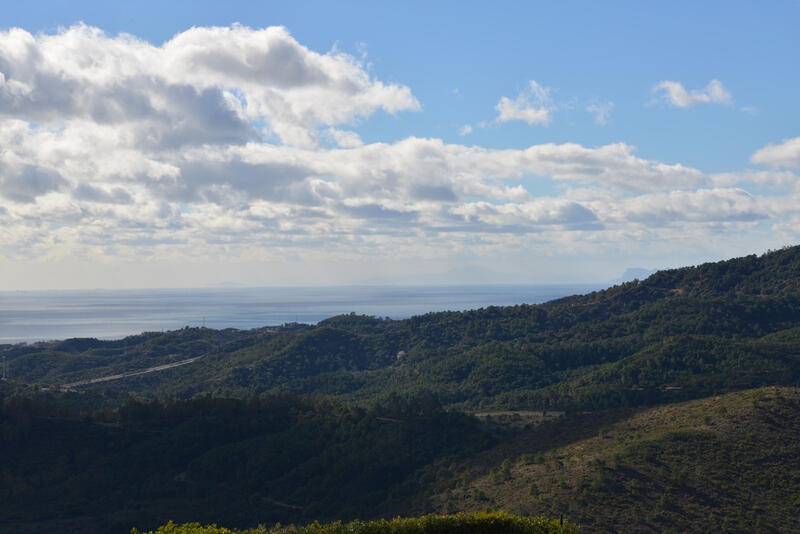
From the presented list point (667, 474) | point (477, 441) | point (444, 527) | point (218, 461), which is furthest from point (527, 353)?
point (444, 527)

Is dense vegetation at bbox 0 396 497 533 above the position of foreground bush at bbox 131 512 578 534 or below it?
below

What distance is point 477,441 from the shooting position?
187 feet

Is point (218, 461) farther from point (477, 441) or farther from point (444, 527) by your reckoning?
point (444, 527)

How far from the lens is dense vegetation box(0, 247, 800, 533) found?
38.8m

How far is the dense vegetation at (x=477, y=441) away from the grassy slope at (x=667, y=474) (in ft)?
0.48

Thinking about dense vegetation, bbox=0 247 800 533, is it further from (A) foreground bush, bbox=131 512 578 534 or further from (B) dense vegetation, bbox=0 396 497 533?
(A) foreground bush, bbox=131 512 578 534

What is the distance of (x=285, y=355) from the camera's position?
133m

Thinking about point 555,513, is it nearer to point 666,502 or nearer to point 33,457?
point 666,502

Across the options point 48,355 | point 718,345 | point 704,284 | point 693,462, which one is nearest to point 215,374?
point 48,355

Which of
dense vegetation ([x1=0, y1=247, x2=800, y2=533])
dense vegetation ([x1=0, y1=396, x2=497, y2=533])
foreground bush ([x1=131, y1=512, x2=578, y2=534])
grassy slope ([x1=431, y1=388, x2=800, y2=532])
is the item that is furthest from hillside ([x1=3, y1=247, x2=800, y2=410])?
foreground bush ([x1=131, y1=512, x2=578, y2=534])

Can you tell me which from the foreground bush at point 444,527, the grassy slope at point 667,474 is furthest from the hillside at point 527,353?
the foreground bush at point 444,527

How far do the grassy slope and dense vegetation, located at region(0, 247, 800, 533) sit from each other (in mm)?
147

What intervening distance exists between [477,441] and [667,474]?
21.1m

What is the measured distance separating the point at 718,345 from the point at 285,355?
8884 centimetres
